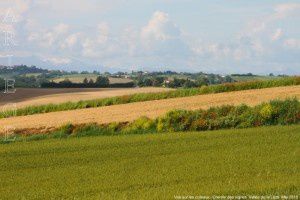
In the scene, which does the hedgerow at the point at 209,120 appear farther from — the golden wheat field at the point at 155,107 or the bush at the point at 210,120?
the golden wheat field at the point at 155,107

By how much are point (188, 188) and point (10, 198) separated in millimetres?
4271

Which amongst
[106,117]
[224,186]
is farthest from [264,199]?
[106,117]

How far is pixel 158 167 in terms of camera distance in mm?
19062

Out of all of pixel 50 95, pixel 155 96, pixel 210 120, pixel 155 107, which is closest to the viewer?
pixel 210 120

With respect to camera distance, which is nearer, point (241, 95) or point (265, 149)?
point (265, 149)

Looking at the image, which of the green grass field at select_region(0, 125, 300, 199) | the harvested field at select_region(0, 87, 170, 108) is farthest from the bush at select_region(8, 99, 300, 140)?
the harvested field at select_region(0, 87, 170, 108)

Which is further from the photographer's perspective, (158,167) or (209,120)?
(209,120)

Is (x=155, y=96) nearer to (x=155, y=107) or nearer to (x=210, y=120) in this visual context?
(x=155, y=107)

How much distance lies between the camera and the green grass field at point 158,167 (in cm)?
1423

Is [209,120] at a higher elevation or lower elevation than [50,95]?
higher

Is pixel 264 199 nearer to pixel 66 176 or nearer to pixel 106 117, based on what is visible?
pixel 66 176

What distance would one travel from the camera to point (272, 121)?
3344 cm

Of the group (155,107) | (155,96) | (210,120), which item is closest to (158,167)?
(210,120)

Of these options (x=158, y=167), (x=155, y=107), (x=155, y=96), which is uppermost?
(x=158, y=167)
